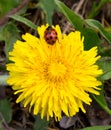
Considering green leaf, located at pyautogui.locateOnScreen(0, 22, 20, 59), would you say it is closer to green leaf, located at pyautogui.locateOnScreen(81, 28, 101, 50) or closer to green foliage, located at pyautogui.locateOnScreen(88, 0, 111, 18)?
green leaf, located at pyautogui.locateOnScreen(81, 28, 101, 50)

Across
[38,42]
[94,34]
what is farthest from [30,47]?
[94,34]

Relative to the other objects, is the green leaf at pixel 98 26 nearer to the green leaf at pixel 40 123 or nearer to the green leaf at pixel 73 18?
the green leaf at pixel 73 18

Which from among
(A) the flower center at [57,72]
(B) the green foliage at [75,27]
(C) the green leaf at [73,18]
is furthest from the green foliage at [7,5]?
(A) the flower center at [57,72]

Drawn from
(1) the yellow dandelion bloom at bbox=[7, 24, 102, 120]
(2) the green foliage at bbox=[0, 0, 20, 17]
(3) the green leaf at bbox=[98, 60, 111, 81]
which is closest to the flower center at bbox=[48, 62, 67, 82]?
(1) the yellow dandelion bloom at bbox=[7, 24, 102, 120]

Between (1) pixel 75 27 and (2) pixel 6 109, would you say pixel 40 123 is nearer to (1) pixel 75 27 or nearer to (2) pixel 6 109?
(2) pixel 6 109

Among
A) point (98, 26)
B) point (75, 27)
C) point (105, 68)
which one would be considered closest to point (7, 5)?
point (75, 27)

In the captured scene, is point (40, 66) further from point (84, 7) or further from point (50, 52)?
point (84, 7)
